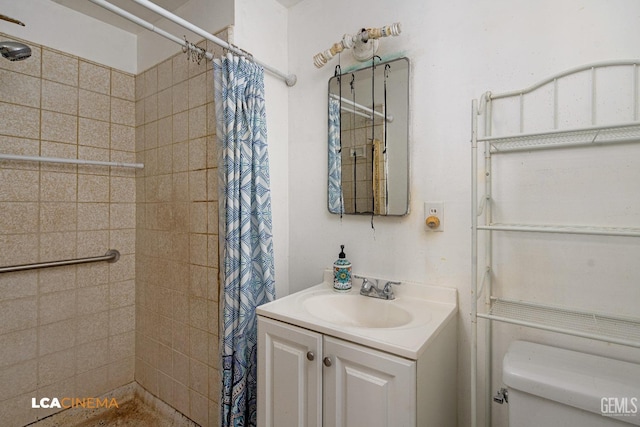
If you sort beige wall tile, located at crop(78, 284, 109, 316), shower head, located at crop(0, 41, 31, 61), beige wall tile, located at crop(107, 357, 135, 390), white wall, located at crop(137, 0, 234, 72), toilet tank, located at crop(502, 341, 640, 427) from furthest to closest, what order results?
beige wall tile, located at crop(107, 357, 135, 390) → beige wall tile, located at crop(78, 284, 109, 316) → white wall, located at crop(137, 0, 234, 72) → shower head, located at crop(0, 41, 31, 61) → toilet tank, located at crop(502, 341, 640, 427)

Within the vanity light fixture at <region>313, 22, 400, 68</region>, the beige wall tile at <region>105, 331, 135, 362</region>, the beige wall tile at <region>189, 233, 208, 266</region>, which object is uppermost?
the vanity light fixture at <region>313, 22, 400, 68</region>

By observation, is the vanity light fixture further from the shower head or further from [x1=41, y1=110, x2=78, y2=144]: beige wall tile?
[x1=41, y1=110, x2=78, y2=144]: beige wall tile

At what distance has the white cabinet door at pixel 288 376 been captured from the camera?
38.1 inches

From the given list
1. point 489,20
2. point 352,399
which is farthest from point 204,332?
point 489,20

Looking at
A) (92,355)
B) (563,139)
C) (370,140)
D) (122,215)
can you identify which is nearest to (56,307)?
(92,355)

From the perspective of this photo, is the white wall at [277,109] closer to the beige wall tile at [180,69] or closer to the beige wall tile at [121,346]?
the beige wall tile at [180,69]

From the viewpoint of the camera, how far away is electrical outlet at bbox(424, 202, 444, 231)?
117 cm

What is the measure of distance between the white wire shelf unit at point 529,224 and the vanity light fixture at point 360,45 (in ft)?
1.66

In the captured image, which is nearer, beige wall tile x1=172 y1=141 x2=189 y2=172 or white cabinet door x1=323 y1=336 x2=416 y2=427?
white cabinet door x1=323 y1=336 x2=416 y2=427

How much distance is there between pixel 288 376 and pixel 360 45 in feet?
4.45

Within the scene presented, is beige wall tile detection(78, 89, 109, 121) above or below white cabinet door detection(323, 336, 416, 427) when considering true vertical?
above

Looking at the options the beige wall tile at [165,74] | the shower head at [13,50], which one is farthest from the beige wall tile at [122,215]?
the shower head at [13,50]

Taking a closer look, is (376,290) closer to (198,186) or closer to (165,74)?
(198,186)

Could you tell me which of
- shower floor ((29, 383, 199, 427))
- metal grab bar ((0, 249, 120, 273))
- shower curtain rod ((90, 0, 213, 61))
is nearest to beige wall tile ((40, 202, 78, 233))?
metal grab bar ((0, 249, 120, 273))
